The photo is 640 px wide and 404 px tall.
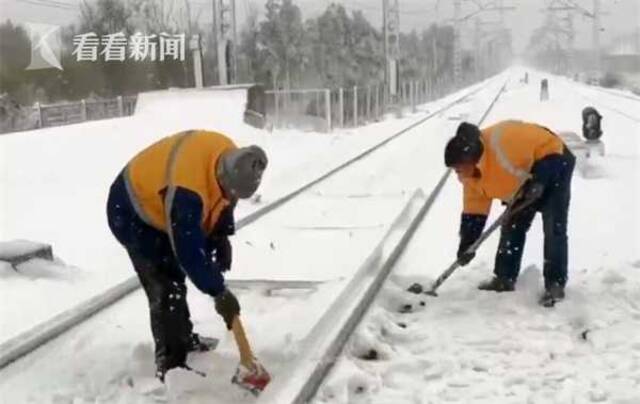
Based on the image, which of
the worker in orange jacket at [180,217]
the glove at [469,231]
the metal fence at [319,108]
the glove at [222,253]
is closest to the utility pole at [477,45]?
the metal fence at [319,108]

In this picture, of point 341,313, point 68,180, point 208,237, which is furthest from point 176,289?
point 68,180

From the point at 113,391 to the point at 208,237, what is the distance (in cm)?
103

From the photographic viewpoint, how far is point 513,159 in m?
6.33

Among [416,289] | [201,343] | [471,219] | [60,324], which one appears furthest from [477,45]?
[201,343]

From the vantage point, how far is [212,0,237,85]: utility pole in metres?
27.0

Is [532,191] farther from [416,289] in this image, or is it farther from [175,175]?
[175,175]

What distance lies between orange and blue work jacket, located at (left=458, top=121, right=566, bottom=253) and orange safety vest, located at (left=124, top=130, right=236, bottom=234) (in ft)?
7.37

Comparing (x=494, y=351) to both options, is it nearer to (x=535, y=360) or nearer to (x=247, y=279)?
(x=535, y=360)

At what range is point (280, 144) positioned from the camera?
24.0m

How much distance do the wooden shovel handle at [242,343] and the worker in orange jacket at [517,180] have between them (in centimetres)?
213

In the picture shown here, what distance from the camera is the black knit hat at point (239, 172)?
449cm

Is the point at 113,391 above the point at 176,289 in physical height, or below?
below

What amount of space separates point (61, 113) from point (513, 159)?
26.6 metres

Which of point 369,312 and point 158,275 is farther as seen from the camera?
point 369,312
